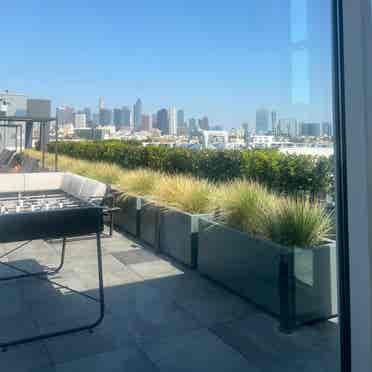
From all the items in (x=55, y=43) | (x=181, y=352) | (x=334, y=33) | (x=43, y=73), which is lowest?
(x=181, y=352)

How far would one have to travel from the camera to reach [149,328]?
2.25 meters

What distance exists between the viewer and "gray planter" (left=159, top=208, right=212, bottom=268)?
132 inches

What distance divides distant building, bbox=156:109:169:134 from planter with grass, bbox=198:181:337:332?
1047mm

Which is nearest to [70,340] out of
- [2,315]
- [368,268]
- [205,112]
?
[2,315]

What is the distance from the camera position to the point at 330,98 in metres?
1.24

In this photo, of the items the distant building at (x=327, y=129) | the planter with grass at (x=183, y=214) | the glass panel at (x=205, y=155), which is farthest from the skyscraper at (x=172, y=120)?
the distant building at (x=327, y=129)

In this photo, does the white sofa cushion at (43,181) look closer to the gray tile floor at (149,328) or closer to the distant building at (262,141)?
the gray tile floor at (149,328)

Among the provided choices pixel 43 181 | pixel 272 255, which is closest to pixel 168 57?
pixel 43 181

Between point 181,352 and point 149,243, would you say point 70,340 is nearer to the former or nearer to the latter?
point 181,352

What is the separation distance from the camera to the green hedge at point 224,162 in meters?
1.93

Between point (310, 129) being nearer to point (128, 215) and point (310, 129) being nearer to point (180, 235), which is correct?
point (180, 235)

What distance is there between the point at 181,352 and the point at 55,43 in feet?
7.40

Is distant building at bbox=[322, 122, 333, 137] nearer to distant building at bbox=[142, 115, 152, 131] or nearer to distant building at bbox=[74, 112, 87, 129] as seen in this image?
distant building at bbox=[74, 112, 87, 129]

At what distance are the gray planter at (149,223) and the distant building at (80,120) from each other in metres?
1.22
